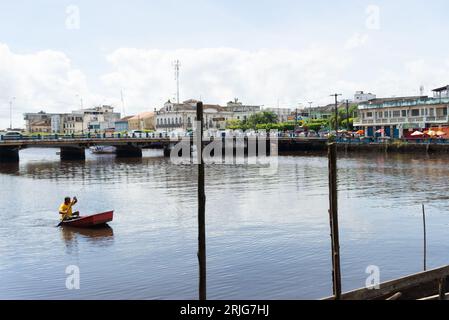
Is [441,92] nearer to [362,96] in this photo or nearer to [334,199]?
[362,96]

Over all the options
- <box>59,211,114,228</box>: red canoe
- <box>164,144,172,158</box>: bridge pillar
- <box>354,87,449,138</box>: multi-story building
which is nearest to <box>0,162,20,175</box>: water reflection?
<box>164,144,172,158</box>: bridge pillar

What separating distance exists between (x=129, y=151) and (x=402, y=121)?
52980 mm

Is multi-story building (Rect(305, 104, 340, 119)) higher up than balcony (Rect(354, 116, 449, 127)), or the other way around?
multi-story building (Rect(305, 104, 340, 119))

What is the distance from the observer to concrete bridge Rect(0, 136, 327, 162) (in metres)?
87.9

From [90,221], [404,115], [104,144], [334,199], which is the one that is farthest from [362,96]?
[334,199]

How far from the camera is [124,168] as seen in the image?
7756 centimetres

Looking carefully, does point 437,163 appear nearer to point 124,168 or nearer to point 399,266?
point 124,168

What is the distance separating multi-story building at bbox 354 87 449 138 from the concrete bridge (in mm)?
11609

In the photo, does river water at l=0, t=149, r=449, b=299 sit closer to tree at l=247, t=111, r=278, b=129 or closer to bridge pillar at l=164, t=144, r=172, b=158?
bridge pillar at l=164, t=144, r=172, b=158

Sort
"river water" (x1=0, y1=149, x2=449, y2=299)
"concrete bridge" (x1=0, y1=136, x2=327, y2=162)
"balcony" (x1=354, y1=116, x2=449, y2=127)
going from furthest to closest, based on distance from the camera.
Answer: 1. "balcony" (x1=354, y1=116, x2=449, y2=127)
2. "concrete bridge" (x1=0, y1=136, x2=327, y2=162)
3. "river water" (x1=0, y1=149, x2=449, y2=299)

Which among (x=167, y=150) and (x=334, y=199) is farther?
(x=167, y=150)

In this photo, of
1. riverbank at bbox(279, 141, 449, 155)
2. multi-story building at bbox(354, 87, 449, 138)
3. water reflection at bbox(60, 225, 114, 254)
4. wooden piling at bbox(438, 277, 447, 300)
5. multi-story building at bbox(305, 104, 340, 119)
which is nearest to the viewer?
wooden piling at bbox(438, 277, 447, 300)

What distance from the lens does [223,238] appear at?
28125 millimetres
